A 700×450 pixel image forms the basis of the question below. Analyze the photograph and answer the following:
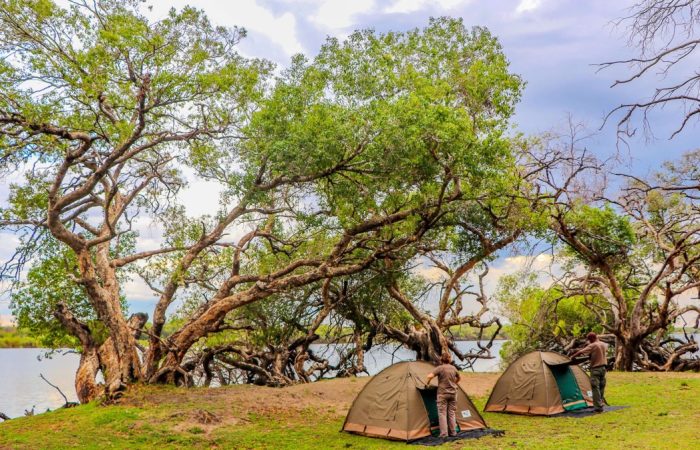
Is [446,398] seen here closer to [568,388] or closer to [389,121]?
[568,388]

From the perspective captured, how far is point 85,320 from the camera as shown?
18.5m

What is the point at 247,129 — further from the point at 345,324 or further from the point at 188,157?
the point at 345,324

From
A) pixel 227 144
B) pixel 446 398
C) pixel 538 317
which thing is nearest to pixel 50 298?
pixel 227 144

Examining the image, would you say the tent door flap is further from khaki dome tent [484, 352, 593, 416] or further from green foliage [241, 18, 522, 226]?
green foliage [241, 18, 522, 226]

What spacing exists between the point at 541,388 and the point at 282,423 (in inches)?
232

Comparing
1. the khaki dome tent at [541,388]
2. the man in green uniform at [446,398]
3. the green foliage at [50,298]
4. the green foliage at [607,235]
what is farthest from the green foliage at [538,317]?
the green foliage at [50,298]

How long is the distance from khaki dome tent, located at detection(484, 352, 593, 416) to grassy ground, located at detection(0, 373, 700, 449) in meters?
0.47

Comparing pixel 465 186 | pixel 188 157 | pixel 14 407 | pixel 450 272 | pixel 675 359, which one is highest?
pixel 188 157

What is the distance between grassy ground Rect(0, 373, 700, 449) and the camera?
10031mm

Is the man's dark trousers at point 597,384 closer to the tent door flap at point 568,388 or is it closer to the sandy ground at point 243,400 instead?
the tent door flap at point 568,388

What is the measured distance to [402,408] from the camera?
10742mm

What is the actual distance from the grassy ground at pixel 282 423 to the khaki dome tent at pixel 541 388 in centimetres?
47

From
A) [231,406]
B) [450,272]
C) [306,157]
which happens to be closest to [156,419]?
[231,406]

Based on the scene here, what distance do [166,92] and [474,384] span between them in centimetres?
1208
